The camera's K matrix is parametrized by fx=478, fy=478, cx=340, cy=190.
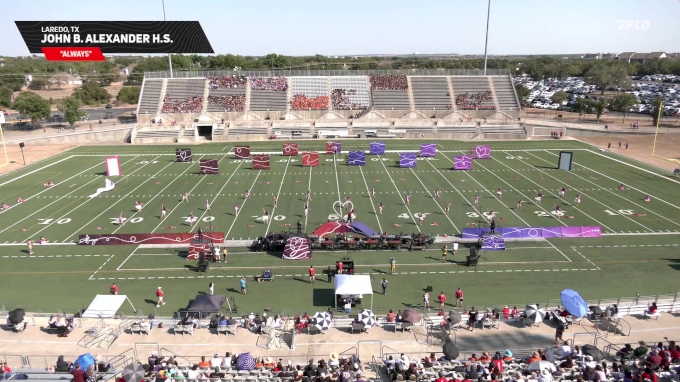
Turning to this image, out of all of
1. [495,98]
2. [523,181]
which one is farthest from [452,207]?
[495,98]

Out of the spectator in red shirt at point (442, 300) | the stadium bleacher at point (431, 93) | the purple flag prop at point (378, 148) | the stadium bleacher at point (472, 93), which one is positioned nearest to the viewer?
the spectator in red shirt at point (442, 300)

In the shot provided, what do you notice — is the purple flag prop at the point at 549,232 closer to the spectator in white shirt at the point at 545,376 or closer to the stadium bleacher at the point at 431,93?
the spectator in white shirt at the point at 545,376

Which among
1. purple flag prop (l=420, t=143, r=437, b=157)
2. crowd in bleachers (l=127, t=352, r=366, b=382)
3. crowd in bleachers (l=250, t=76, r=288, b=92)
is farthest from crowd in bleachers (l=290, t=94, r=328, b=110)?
crowd in bleachers (l=127, t=352, r=366, b=382)

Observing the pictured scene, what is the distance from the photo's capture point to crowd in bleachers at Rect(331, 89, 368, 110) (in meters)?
77.6

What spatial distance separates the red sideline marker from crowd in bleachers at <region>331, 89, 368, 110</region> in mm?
34418

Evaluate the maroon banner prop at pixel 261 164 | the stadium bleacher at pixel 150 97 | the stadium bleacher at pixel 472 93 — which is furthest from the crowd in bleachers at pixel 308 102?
the maroon banner prop at pixel 261 164

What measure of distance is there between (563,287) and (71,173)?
152 ft

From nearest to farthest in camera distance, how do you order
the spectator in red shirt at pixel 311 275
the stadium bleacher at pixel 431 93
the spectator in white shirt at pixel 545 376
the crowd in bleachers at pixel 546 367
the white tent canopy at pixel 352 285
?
the spectator in white shirt at pixel 545 376
the crowd in bleachers at pixel 546 367
the white tent canopy at pixel 352 285
the spectator in red shirt at pixel 311 275
the stadium bleacher at pixel 431 93

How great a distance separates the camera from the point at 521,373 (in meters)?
15.3

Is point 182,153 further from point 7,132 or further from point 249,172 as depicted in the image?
point 7,132

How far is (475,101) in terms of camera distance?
77812 millimetres

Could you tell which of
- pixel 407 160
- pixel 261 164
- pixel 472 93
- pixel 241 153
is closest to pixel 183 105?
pixel 241 153

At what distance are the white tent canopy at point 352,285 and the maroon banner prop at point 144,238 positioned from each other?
36.4 feet

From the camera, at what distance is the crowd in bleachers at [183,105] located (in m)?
74.0
